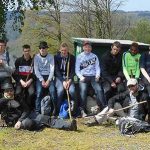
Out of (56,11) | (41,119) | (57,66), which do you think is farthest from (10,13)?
(56,11)

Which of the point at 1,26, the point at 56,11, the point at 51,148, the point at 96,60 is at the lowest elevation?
the point at 51,148

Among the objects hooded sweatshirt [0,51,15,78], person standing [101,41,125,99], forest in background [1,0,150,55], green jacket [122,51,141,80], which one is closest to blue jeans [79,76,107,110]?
person standing [101,41,125,99]

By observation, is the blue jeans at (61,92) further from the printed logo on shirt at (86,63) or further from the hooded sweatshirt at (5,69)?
the hooded sweatshirt at (5,69)

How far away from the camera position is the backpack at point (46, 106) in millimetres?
9852

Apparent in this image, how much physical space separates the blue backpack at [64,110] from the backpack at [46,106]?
0.87ft

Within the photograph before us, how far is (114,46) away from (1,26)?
853 centimetres

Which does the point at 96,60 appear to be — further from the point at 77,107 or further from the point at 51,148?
the point at 51,148

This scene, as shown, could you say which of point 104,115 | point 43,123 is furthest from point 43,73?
point 104,115

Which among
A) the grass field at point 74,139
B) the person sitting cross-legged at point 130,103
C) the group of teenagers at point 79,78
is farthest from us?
the group of teenagers at point 79,78

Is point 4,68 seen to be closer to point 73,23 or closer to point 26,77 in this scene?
point 26,77


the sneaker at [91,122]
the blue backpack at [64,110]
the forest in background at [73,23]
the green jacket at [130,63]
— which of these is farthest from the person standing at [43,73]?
the forest in background at [73,23]

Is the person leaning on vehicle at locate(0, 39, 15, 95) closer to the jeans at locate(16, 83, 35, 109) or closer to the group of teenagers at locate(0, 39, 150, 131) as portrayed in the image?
the group of teenagers at locate(0, 39, 150, 131)

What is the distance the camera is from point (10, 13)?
60.4 ft

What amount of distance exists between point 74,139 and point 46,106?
185 cm
